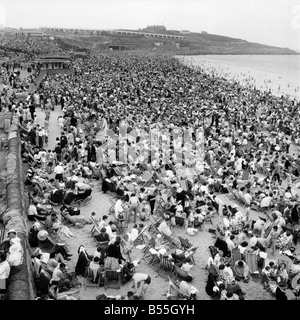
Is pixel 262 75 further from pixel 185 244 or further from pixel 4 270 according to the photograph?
pixel 4 270

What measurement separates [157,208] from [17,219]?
152 inches

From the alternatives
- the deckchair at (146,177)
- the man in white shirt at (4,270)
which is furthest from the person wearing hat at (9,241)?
the deckchair at (146,177)

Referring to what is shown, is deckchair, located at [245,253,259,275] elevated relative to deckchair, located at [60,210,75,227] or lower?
elevated

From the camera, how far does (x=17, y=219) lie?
912 cm

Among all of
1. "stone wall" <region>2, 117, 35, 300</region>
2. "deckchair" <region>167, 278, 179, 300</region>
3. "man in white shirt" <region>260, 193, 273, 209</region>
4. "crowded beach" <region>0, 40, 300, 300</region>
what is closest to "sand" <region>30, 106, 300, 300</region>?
"crowded beach" <region>0, 40, 300, 300</region>

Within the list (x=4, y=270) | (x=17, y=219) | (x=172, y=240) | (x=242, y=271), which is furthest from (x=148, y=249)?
(x=4, y=270)

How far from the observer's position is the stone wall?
22.3 feet

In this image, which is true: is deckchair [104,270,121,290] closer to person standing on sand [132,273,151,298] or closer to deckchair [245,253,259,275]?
person standing on sand [132,273,151,298]

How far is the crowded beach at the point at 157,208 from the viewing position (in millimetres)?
8055

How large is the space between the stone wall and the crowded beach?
175mm

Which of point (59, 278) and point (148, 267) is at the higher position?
point (59, 278)

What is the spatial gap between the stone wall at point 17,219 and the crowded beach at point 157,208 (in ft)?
0.57

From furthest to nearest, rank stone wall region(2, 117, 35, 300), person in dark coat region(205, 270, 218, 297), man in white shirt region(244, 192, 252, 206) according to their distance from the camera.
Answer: man in white shirt region(244, 192, 252, 206) < person in dark coat region(205, 270, 218, 297) < stone wall region(2, 117, 35, 300)

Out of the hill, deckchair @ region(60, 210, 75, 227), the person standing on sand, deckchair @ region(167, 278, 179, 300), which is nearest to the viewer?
deckchair @ region(167, 278, 179, 300)
